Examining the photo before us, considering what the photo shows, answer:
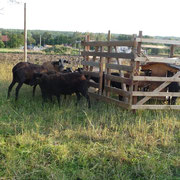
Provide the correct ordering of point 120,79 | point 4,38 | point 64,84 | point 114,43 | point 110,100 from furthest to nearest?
point 4,38, point 110,100, point 64,84, point 114,43, point 120,79

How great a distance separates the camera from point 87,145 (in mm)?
5215

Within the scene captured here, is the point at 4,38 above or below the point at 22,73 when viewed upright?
above

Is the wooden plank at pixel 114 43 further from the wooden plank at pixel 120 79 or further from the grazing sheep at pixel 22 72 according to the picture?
the grazing sheep at pixel 22 72

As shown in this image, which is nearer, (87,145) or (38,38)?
(87,145)

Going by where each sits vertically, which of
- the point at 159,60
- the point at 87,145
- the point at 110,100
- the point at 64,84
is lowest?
the point at 87,145

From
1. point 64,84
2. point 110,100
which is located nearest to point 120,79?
point 110,100

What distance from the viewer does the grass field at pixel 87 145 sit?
4.32 metres

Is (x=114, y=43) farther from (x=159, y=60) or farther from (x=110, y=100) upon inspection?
(x=110, y=100)

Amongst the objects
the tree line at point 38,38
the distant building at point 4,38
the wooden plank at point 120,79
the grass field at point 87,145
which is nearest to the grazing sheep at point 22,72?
the grass field at point 87,145

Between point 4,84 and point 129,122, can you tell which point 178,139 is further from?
point 4,84

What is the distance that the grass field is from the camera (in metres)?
4.32

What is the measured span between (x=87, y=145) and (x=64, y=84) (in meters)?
3.50

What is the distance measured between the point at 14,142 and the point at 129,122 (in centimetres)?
311

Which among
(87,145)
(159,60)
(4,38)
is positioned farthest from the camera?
(4,38)
